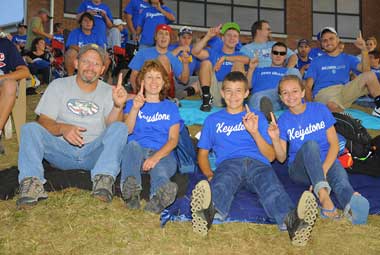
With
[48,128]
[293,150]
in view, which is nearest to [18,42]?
[48,128]

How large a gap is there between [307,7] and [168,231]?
18491mm

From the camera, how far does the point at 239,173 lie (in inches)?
148

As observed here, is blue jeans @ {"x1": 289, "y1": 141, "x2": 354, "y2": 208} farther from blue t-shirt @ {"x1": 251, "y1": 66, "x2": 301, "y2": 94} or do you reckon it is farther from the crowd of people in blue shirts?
blue t-shirt @ {"x1": 251, "y1": 66, "x2": 301, "y2": 94}

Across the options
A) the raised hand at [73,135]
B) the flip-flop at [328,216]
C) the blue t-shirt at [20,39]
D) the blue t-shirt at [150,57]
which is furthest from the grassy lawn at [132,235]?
the blue t-shirt at [20,39]

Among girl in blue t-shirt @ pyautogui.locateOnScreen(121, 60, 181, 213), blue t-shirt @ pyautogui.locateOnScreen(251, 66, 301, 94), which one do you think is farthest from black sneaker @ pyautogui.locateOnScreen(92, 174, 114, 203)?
blue t-shirt @ pyautogui.locateOnScreen(251, 66, 301, 94)

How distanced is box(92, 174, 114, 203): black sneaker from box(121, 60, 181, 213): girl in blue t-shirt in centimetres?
12

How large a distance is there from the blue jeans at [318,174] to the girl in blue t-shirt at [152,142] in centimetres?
120

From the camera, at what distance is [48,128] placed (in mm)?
3912

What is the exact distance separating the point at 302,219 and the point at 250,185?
0.83m

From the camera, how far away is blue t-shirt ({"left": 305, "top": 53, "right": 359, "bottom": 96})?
24.5ft

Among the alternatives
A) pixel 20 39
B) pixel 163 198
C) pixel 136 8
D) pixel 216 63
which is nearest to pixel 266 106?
pixel 216 63

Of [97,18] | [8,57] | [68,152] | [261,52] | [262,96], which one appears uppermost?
[97,18]

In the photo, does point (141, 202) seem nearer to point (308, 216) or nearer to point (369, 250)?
point (308, 216)

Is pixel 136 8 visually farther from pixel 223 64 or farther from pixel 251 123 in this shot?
pixel 251 123
